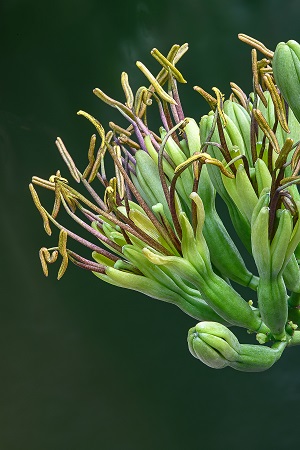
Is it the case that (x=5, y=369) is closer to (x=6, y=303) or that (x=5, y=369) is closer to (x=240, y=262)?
(x=6, y=303)

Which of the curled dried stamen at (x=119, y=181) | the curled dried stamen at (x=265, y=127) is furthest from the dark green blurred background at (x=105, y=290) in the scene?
the curled dried stamen at (x=265, y=127)

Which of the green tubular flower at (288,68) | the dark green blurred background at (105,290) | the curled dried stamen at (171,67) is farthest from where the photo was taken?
the dark green blurred background at (105,290)

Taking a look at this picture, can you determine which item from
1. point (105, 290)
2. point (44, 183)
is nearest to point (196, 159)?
point (44, 183)

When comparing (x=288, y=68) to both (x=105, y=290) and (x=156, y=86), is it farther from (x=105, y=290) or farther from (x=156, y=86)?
(x=105, y=290)

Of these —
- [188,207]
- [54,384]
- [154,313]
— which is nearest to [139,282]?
[188,207]

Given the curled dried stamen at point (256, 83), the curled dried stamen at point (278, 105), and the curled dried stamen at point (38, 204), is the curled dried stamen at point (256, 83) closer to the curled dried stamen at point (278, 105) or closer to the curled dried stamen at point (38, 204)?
the curled dried stamen at point (278, 105)

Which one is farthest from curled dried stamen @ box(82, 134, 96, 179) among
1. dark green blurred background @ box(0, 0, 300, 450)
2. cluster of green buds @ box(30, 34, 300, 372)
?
dark green blurred background @ box(0, 0, 300, 450)

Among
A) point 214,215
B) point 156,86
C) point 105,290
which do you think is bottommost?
point 105,290
